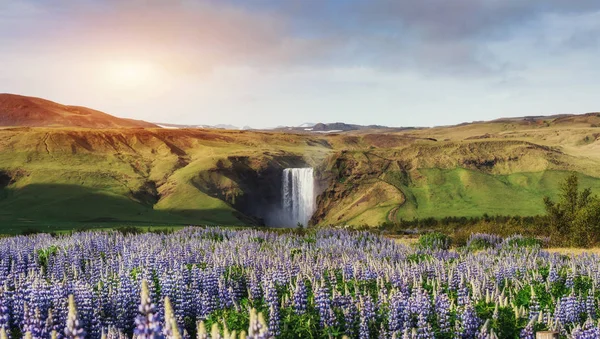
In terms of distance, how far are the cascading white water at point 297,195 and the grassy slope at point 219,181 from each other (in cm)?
927

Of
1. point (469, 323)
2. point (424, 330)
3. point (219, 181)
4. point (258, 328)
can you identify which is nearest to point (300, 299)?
point (424, 330)

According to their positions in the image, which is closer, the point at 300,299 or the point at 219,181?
the point at 300,299

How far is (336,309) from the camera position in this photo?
12086 mm

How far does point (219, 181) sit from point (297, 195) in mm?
13844

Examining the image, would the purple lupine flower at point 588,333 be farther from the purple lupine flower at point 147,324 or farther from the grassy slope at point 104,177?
the grassy slope at point 104,177

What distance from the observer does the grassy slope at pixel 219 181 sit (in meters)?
68.6

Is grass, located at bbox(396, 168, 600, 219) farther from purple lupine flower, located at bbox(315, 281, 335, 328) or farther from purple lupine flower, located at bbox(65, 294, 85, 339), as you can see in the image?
purple lupine flower, located at bbox(65, 294, 85, 339)

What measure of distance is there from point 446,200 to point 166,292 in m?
58.8

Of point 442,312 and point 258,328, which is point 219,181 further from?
point 258,328

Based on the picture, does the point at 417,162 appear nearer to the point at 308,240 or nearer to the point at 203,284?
the point at 308,240

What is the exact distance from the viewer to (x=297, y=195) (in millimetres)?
101438

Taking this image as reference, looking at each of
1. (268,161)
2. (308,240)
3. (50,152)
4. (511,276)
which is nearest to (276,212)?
(268,161)

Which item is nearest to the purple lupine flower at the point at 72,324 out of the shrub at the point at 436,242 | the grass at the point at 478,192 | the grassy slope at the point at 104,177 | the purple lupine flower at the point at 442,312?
the purple lupine flower at the point at 442,312

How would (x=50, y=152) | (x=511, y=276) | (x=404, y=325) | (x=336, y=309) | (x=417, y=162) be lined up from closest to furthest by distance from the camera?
(x=404, y=325) → (x=336, y=309) → (x=511, y=276) → (x=417, y=162) → (x=50, y=152)
